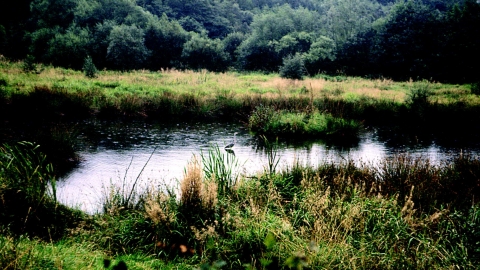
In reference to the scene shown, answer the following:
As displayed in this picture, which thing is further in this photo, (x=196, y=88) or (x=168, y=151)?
(x=196, y=88)

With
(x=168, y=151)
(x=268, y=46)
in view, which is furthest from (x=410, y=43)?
(x=168, y=151)

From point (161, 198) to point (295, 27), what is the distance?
2130 inches

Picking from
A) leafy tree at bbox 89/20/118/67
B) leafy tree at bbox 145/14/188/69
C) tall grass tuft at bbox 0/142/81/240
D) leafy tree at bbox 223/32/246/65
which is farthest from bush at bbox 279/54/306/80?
tall grass tuft at bbox 0/142/81/240

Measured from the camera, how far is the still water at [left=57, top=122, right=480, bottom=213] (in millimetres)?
7785

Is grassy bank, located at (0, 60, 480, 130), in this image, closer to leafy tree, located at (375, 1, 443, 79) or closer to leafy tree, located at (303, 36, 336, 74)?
leafy tree, located at (375, 1, 443, 79)

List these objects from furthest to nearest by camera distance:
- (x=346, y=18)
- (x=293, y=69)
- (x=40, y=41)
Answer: (x=346, y=18)
(x=40, y=41)
(x=293, y=69)

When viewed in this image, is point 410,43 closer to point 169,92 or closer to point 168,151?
point 169,92

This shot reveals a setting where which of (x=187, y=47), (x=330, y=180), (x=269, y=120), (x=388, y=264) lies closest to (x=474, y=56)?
(x=187, y=47)

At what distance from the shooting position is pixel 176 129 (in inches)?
577

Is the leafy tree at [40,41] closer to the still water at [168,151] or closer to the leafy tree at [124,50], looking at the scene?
the leafy tree at [124,50]

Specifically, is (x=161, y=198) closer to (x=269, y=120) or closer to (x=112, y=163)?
(x=112, y=163)

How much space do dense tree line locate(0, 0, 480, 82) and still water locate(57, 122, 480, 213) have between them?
19.7 metres

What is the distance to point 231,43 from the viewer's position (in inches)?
1923

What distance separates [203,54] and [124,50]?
9.06 meters
